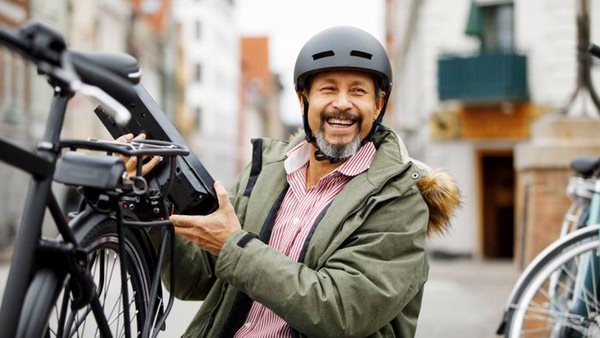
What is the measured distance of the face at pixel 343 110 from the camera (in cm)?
262

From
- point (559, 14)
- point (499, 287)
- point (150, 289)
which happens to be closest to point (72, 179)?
point (150, 289)

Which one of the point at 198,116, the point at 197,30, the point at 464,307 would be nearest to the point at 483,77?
the point at 464,307

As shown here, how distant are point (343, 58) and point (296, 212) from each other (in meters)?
0.49

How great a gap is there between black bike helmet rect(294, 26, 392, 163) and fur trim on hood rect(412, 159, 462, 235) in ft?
0.77

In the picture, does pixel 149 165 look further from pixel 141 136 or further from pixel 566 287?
pixel 566 287

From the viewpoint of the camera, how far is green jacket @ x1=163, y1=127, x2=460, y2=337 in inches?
89.3

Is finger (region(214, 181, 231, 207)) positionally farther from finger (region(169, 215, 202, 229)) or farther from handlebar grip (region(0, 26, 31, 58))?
handlebar grip (region(0, 26, 31, 58))

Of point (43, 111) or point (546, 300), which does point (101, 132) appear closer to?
point (43, 111)

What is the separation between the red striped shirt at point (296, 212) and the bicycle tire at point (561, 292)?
102 cm

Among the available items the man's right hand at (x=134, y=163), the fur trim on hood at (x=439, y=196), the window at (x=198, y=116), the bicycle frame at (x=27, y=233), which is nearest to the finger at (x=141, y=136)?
the man's right hand at (x=134, y=163)

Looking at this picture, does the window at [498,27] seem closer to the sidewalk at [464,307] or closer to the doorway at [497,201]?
the doorway at [497,201]

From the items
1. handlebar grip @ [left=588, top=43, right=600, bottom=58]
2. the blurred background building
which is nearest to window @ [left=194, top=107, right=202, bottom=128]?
the blurred background building

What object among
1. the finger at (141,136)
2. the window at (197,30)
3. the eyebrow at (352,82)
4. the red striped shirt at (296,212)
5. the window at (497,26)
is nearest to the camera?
the finger at (141,136)

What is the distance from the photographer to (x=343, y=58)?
8.48 ft
